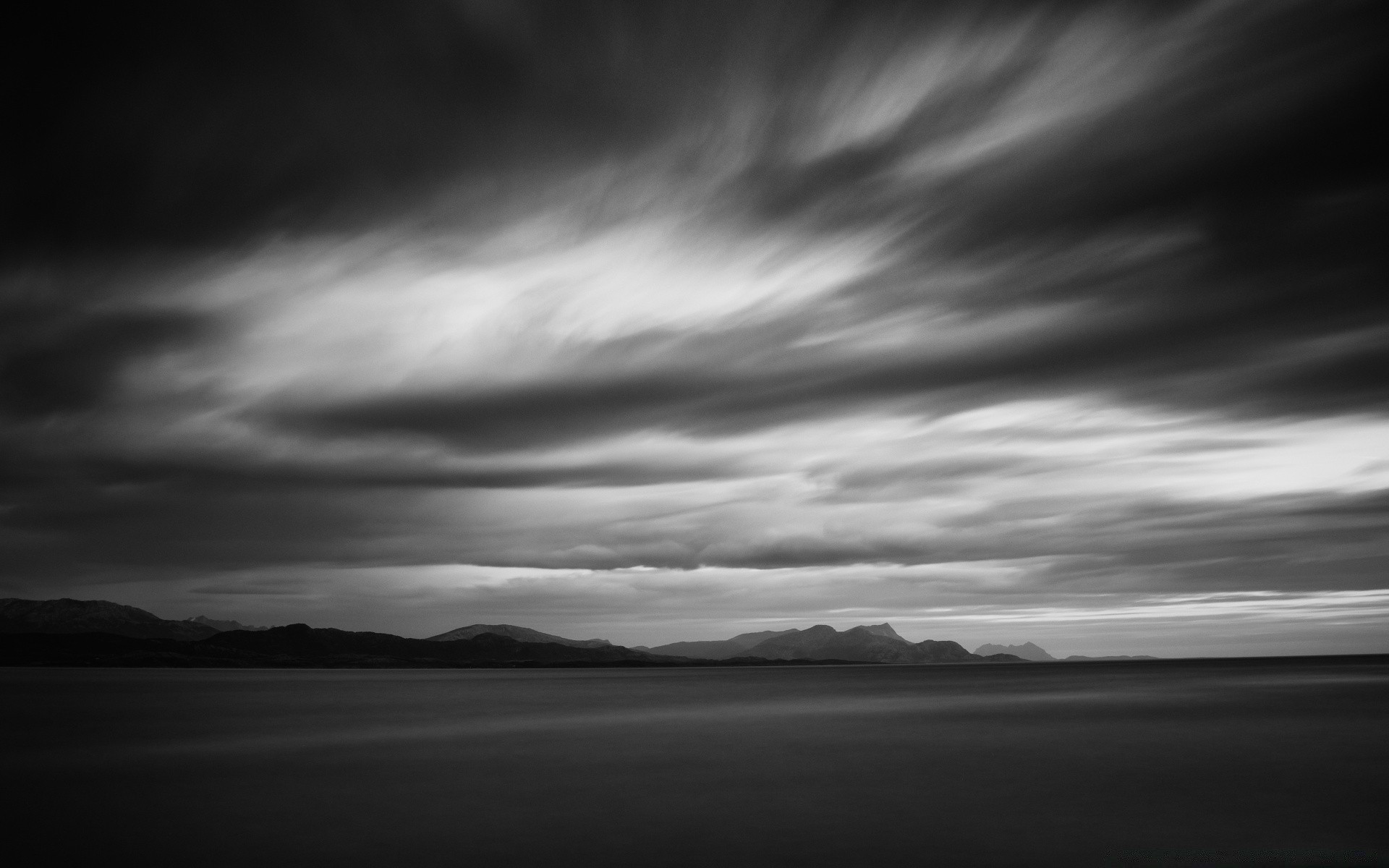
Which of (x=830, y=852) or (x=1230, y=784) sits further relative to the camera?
(x=1230, y=784)

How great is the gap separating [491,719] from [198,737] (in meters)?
21.8

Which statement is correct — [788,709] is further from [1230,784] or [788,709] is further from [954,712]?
[1230,784]

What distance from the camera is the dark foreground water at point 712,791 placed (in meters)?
21.8

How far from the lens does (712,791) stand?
31359 mm

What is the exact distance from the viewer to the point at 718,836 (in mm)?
23125

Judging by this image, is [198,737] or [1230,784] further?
[198,737]

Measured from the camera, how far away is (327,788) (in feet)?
106

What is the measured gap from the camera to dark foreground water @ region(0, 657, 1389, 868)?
21750 mm

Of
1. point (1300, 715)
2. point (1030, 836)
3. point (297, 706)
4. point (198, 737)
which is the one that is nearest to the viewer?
point (1030, 836)

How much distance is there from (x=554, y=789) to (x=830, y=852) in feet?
45.4

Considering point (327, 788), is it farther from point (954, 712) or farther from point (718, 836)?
point (954, 712)

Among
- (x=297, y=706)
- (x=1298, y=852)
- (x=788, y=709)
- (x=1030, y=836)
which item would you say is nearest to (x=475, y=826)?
(x=1030, y=836)

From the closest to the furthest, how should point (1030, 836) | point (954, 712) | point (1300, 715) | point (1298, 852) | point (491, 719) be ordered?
point (1298, 852) < point (1030, 836) < point (1300, 715) < point (491, 719) < point (954, 712)

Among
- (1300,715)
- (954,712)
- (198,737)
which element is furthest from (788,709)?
(198,737)
